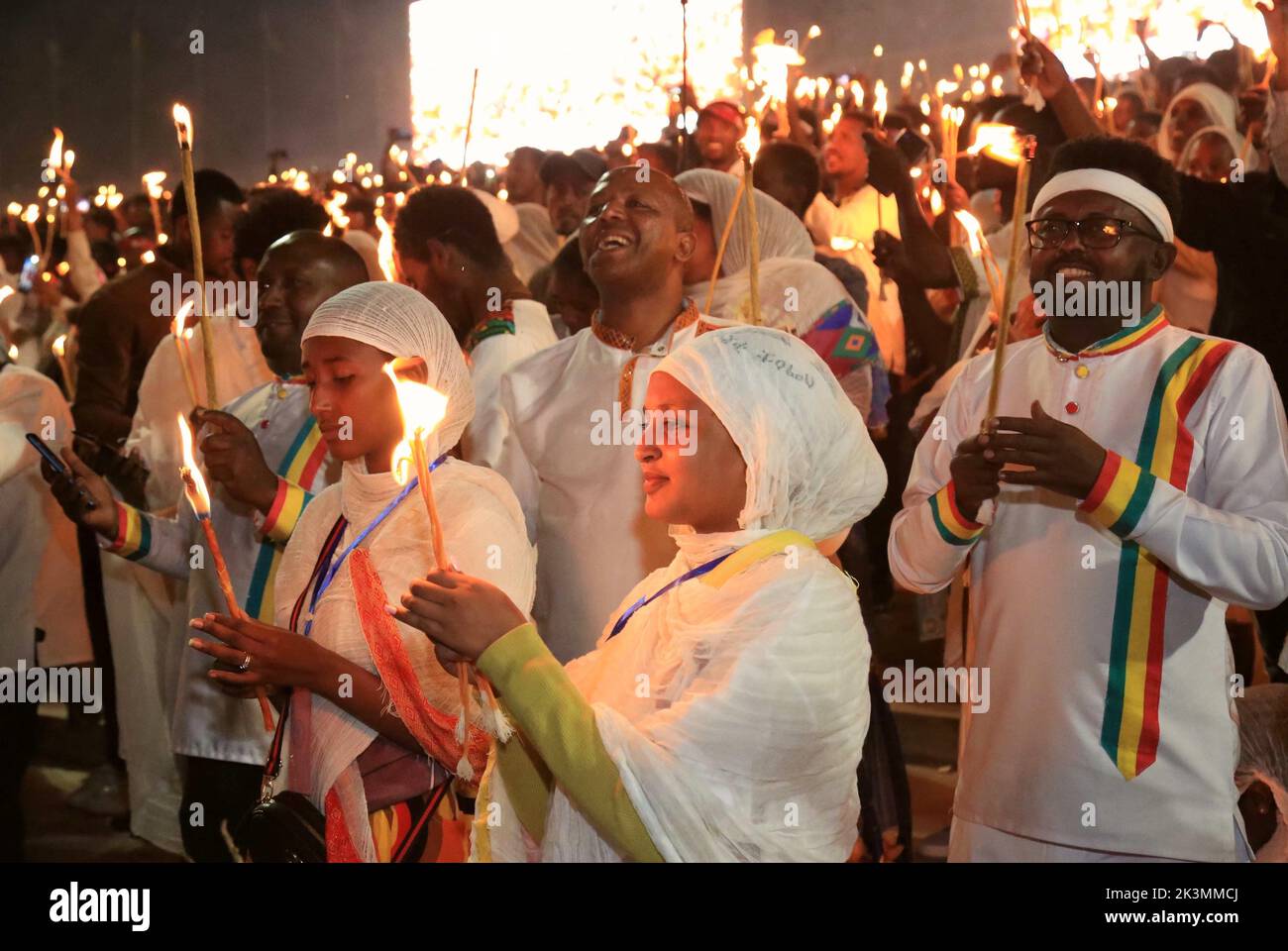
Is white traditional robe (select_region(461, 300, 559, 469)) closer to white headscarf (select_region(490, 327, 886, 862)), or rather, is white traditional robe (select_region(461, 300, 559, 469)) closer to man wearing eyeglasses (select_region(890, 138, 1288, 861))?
man wearing eyeglasses (select_region(890, 138, 1288, 861))

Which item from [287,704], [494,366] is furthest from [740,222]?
[287,704]

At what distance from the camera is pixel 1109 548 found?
2949 millimetres

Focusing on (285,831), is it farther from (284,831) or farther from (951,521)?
(951,521)

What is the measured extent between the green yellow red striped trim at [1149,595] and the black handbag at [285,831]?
4.77 ft

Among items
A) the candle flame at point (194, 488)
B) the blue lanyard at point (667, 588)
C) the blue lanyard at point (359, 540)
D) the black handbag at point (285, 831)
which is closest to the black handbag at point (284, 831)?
the black handbag at point (285, 831)

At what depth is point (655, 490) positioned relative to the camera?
247 cm

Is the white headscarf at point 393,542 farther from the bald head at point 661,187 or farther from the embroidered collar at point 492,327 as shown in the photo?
the embroidered collar at point 492,327

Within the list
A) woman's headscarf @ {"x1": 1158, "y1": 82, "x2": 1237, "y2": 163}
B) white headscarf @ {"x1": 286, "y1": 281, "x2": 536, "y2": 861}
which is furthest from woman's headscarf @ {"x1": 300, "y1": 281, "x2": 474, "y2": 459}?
woman's headscarf @ {"x1": 1158, "y1": 82, "x2": 1237, "y2": 163}

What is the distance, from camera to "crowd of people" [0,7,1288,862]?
7.71 feet

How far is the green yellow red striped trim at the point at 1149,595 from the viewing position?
2859mm

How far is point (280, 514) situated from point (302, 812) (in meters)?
0.88

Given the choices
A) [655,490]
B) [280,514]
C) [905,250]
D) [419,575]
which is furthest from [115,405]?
[655,490]
